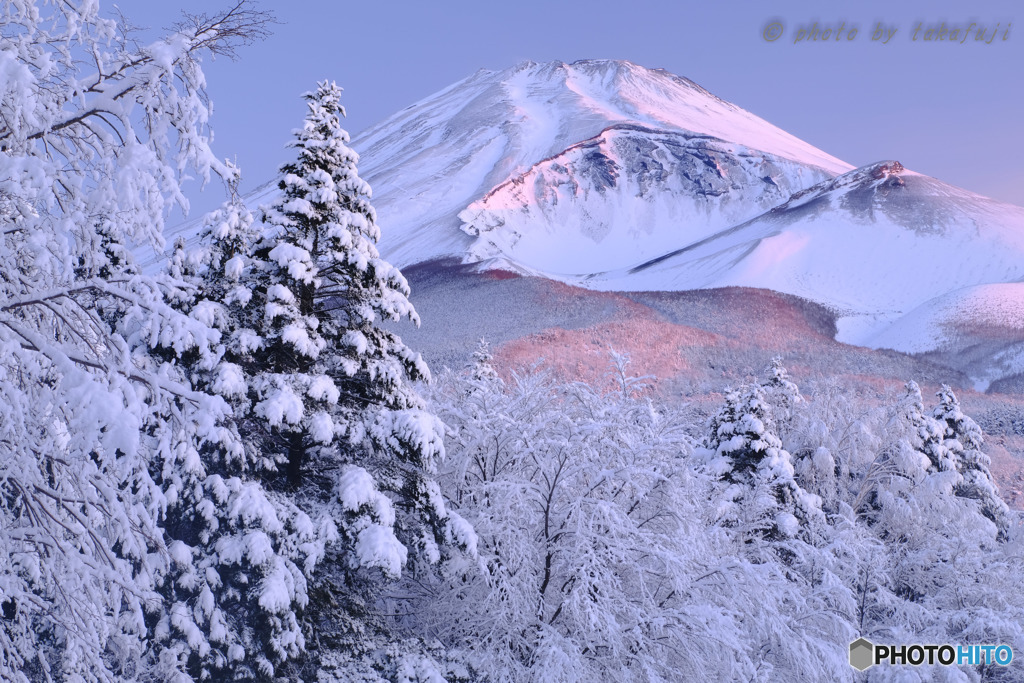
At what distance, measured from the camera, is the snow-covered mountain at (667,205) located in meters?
79.1

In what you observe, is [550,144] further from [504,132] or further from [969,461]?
[969,461]

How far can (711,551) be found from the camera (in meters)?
10.3

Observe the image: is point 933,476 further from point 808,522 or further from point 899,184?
point 899,184

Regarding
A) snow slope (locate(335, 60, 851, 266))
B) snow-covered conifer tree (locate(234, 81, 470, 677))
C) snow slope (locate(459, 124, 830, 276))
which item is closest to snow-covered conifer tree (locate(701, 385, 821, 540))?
snow-covered conifer tree (locate(234, 81, 470, 677))

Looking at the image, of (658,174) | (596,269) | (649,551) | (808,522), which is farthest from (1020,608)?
(658,174)

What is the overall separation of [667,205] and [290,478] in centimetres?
12588

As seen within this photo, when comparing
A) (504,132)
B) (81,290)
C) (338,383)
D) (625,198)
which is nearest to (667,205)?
(625,198)

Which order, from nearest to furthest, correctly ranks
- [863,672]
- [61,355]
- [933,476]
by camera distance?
1. [61,355]
2. [863,672]
3. [933,476]

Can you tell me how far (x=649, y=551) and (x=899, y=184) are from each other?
116m

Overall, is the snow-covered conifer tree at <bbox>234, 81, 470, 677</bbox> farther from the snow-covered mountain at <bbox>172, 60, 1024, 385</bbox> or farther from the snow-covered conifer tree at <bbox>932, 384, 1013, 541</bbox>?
the snow-covered mountain at <bbox>172, 60, 1024, 385</bbox>

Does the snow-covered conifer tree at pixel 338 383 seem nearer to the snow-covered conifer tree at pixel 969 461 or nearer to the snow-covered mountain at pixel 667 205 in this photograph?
the snow-covered conifer tree at pixel 969 461

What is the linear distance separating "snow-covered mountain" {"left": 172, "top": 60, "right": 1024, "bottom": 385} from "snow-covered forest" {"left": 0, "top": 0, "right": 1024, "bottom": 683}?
2224 inches

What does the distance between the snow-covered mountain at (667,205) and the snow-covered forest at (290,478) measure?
5650 centimetres

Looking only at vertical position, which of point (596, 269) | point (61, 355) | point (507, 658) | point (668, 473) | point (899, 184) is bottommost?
point (507, 658)
